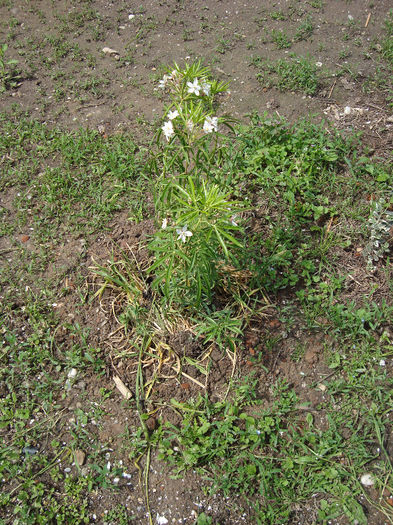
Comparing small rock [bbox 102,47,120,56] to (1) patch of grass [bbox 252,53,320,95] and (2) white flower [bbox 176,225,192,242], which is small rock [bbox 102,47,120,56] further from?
(2) white flower [bbox 176,225,192,242]

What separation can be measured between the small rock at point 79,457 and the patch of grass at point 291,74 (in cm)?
360

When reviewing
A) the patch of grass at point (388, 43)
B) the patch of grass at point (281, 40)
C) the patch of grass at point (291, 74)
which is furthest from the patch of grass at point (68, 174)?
the patch of grass at point (388, 43)

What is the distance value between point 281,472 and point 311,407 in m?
0.42

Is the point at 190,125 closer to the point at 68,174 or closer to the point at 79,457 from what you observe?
the point at 68,174

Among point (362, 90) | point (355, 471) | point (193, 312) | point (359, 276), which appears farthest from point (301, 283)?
point (362, 90)

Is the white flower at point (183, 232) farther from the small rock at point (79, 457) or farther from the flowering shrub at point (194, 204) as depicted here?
the small rock at point (79, 457)

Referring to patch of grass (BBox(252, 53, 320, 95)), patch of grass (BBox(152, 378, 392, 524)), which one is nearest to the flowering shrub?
patch of grass (BBox(152, 378, 392, 524))

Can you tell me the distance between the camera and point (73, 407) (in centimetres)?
263

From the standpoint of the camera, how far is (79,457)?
2.45m

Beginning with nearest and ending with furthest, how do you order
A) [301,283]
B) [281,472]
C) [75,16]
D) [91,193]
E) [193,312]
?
[281,472]
[193,312]
[301,283]
[91,193]
[75,16]

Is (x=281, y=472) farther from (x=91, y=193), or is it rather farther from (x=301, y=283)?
(x=91, y=193)

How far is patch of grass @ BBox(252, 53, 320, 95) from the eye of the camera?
4298 millimetres

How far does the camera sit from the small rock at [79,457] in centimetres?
244

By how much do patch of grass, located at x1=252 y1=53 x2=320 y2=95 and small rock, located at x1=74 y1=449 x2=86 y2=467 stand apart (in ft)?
11.8
